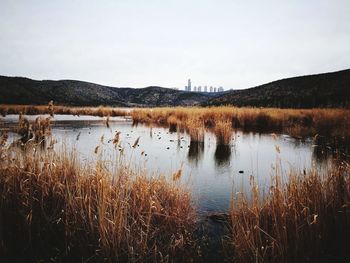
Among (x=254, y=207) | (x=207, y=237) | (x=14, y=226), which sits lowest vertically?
(x=207, y=237)

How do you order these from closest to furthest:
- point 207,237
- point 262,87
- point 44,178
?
point 207,237 → point 44,178 → point 262,87

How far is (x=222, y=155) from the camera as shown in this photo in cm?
802

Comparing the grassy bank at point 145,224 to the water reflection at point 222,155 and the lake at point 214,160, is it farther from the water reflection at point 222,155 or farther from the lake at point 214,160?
the water reflection at point 222,155

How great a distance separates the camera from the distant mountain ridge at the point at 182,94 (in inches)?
1420

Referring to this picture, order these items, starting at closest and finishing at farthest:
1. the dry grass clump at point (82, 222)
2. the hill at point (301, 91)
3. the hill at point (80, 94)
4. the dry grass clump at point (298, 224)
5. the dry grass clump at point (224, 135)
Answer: the dry grass clump at point (298, 224)
the dry grass clump at point (82, 222)
the dry grass clump at point (224, 135)
the hill at point (301, 91)
the hill at point (80, 94)

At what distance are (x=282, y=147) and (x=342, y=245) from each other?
673 centimetres

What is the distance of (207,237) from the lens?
319cm

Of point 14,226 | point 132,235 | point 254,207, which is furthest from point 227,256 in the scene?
point 14,226

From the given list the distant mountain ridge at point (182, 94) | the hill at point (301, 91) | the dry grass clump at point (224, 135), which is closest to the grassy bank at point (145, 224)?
the dry grass clump at point (224, 135)

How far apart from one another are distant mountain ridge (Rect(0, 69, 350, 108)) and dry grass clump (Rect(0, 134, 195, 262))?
65.4 ft

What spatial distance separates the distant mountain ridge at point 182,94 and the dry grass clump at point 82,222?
785 inches

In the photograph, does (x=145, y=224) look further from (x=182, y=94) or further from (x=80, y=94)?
(x=182, y=94)

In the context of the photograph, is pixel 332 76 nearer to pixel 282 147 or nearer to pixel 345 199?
pixel 282 147

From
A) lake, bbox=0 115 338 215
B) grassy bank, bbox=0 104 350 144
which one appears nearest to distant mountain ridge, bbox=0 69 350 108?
grassy bank, bbox=0 104 350 144
